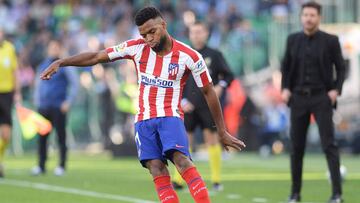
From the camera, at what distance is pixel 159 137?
29.9 ft

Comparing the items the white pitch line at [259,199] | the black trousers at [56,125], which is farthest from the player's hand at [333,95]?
the black trousers at [56,125]

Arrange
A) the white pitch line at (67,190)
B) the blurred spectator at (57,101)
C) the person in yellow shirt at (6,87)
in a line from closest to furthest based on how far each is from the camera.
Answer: the white pitch line at (67,190), the person in yellow shirt at (6,87), the blurred spectator at (57,101)

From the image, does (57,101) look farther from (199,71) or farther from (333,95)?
(199,71)

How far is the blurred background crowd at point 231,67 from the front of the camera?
28125 millimetres

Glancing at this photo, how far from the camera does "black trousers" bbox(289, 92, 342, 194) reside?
12.4 m

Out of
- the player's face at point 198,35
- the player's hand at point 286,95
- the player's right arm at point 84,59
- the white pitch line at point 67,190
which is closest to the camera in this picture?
the player's right arm at point 84,59

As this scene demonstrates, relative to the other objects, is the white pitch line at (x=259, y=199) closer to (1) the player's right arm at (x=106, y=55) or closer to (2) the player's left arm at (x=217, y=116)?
(2) the player's left arm at (x=217, y=116)

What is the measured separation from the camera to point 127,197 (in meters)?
13.1

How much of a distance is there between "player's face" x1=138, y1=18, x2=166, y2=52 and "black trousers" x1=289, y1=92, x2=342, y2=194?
12.8ft

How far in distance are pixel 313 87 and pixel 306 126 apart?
479 millimetres

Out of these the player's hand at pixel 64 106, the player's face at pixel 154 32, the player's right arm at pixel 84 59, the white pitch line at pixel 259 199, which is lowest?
the white pitch line at pixel 259 199

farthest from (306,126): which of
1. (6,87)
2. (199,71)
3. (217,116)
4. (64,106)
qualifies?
(64,106)

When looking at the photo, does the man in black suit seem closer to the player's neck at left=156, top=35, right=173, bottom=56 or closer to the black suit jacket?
the black suit jacket

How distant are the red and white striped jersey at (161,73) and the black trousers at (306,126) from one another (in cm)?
358
